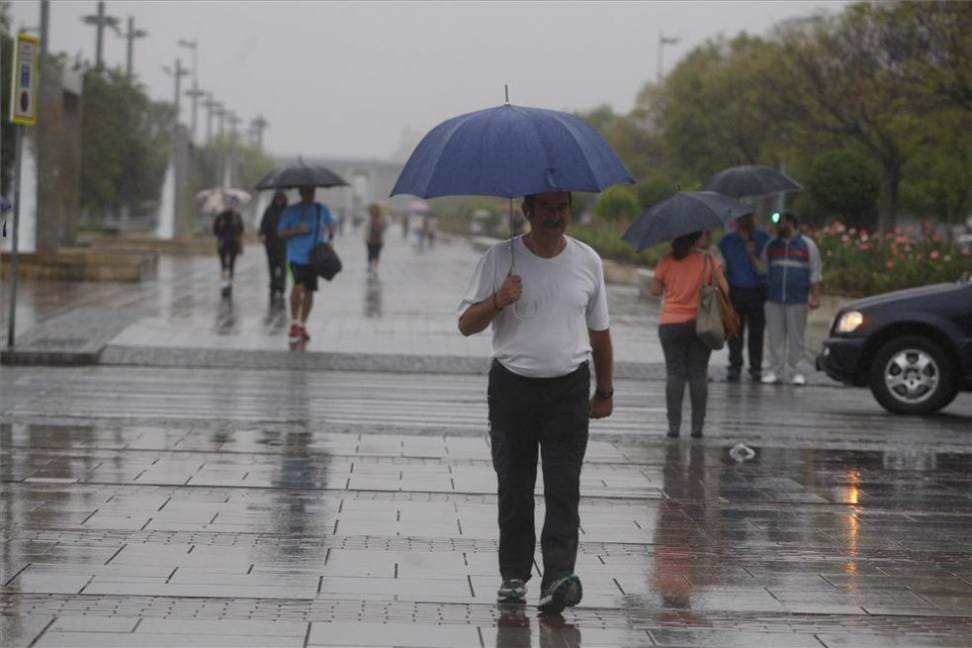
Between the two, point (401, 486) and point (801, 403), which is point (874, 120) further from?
point (401, 486)

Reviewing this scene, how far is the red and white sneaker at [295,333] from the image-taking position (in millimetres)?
21062

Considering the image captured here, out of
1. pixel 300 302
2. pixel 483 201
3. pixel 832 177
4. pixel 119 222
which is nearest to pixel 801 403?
pixel 300 302

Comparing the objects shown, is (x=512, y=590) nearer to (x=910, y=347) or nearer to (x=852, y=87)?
(x=910, y=347)

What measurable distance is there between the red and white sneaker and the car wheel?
22.4 ft

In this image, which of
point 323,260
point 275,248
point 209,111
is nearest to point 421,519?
point 323,260

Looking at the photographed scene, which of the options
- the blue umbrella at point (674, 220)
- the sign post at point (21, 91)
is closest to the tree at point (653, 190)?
the sign post at point (21, 91)

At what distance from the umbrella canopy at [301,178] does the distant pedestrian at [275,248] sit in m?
5.71

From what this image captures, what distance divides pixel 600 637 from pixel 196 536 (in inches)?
104

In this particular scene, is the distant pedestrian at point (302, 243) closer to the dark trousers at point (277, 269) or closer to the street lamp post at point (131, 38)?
the dark trousers at point (277, 269)

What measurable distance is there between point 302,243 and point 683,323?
25.7 ft

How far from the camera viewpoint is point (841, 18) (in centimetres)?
4462

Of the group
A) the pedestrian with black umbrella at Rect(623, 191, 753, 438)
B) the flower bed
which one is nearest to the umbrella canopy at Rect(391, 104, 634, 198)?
the pedestrian with black umbrella at Rect(623, 191, 753, 438)

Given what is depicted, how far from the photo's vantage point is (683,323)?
1386 cm

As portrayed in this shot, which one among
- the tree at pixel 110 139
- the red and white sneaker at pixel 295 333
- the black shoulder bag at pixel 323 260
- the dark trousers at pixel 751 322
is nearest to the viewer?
the dark trousers at pixel 751 322
